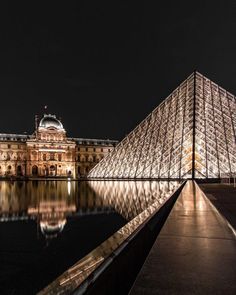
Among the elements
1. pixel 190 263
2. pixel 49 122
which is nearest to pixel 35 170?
pixel 49 122

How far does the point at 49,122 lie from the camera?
95312 millimetres

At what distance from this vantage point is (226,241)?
414 centimetres

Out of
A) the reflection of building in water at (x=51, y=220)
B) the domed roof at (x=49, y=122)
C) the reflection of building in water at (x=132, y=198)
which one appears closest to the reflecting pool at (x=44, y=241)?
the reflection of building in water at (x=51, y=220)

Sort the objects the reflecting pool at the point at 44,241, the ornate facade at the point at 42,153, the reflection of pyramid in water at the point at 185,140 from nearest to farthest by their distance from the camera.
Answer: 1. the reflecting pool at the point at 44,241
2. the reflection of pyramid in water at the point at 185,140
3. the ornate facade at the point at 42,153

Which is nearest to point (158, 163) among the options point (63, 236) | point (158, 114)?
point (158, 114)

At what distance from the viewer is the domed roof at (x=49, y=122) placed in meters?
94.8

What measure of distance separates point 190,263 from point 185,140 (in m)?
30.3

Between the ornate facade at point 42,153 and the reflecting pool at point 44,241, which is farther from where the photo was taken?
the ornate facade at point 42,153

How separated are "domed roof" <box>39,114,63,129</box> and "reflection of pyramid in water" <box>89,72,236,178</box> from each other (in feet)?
178

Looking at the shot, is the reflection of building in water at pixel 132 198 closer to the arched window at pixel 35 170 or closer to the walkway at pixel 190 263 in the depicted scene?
the walkway at pixel 190 263

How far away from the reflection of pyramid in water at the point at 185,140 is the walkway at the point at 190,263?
83.7ft

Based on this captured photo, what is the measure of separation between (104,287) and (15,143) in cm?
9482

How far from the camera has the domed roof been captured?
9481 cm

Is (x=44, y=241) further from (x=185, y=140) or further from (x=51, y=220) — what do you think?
(x=185, y=140)
